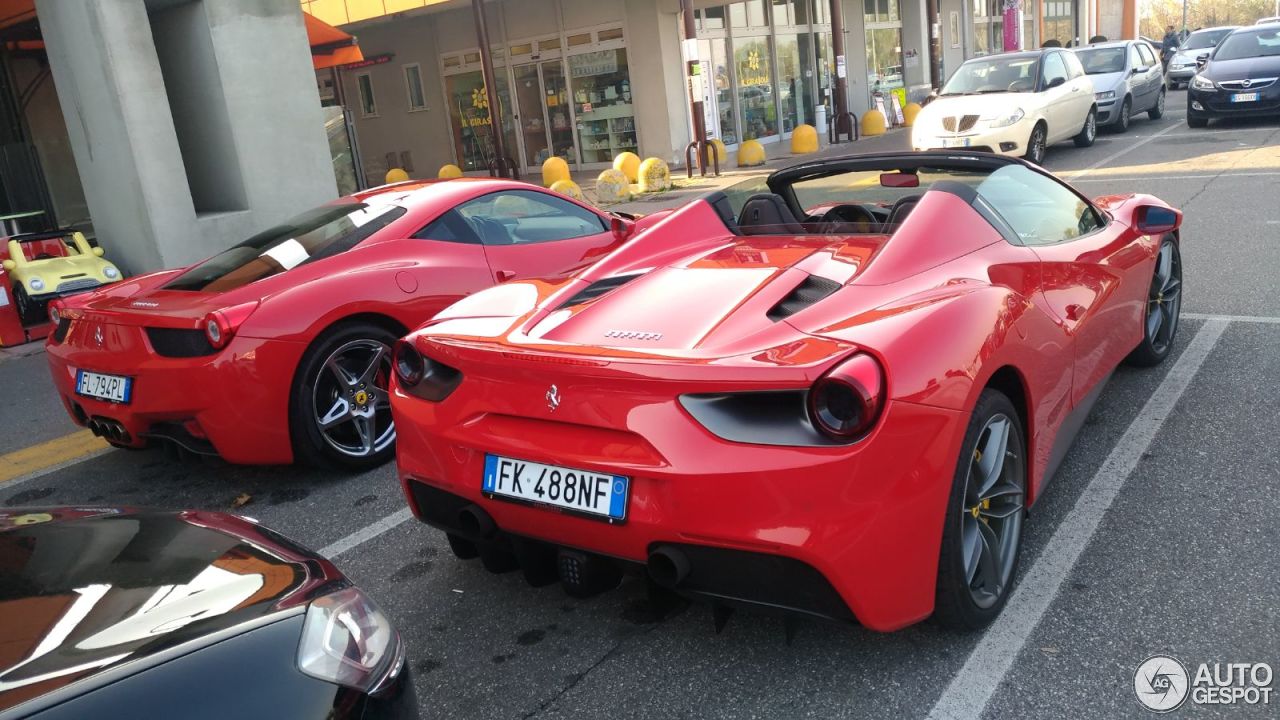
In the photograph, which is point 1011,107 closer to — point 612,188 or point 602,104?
point 612,188

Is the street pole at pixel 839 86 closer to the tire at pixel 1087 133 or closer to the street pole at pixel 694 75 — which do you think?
the street pole at pixel 694 75

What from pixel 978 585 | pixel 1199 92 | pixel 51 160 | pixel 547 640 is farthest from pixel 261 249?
pixel 1199 92

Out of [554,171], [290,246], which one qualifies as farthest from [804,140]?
[290,246]

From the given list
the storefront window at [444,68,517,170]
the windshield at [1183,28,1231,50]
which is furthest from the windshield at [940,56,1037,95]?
the windshield at [1183,28,1231,50]

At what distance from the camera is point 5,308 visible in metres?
9.12

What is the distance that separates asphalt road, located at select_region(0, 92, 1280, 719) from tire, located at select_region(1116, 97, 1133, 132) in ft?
46.8

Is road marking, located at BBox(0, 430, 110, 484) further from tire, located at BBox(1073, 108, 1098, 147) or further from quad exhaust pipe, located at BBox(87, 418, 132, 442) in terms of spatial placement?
tire, located at BBox(1073, 108, 1098, 147)

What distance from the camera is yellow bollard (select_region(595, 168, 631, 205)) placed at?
49.3ft

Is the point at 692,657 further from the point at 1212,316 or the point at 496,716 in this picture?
the point at 1212,316

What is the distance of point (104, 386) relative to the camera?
447cm

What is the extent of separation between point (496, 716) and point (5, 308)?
28.2 ft

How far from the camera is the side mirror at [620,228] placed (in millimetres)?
5598

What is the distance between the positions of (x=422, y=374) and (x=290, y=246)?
2309 mm

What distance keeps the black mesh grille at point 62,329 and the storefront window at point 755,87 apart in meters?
17.7
